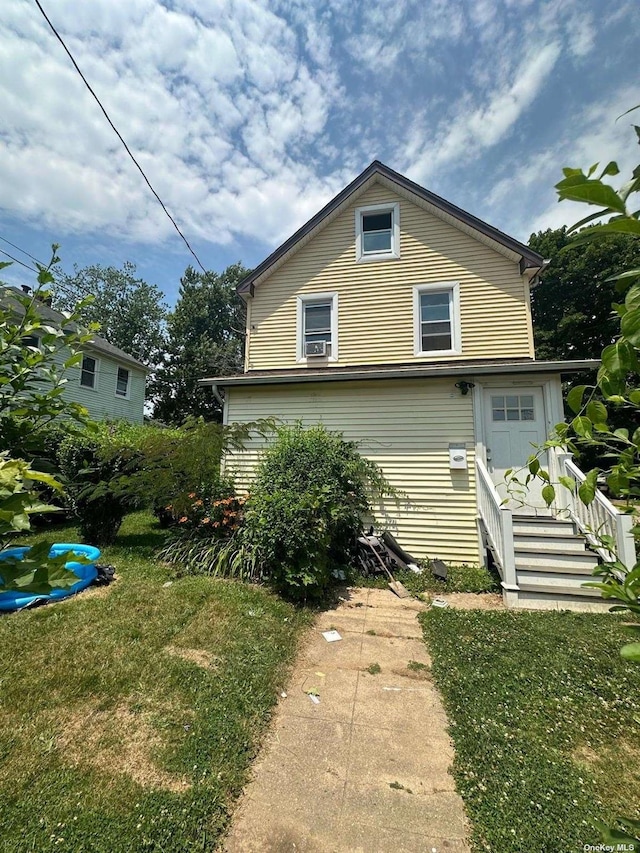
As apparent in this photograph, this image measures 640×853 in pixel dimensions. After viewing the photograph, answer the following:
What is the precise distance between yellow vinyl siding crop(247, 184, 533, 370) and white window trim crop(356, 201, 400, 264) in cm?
11

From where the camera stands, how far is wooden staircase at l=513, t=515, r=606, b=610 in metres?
5.13

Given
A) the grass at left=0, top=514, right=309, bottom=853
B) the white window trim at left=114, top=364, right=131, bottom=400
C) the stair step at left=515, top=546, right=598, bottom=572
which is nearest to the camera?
the grass at left=0, top=514, right=309, bottom=853

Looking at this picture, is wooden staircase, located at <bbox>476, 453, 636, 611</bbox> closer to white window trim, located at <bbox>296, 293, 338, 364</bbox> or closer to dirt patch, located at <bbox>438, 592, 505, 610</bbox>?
dirt patch, located at <bbox>438, 592, 505, 610</bbox>

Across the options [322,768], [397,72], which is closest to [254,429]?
[322,768]

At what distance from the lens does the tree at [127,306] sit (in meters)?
31.1

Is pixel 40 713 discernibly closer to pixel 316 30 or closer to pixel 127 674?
pixel 127 674

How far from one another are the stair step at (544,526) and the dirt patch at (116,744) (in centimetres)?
558

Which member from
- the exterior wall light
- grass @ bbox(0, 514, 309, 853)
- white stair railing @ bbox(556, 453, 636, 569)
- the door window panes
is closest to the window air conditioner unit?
the exterior wall light

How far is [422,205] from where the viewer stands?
8.80 m

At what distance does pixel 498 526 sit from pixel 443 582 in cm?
137

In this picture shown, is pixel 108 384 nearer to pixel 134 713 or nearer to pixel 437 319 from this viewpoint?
pixel 437 319

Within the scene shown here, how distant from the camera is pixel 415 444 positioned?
7.27m

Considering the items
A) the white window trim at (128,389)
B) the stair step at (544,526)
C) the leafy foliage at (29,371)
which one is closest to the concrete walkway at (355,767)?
the leafy foliage at (29,371)

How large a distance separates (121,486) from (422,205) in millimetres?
9117
